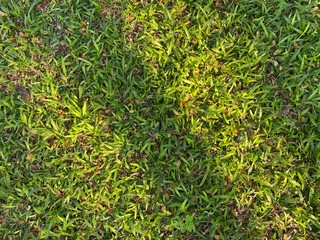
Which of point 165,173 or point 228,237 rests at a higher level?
point 165,173

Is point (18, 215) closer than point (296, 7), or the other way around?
point (18, 215)

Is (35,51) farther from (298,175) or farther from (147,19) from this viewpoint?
(298,175)

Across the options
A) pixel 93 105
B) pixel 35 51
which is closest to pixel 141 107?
pixel 93 105

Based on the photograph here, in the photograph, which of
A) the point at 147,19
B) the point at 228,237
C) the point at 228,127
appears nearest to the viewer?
the point at 228,237

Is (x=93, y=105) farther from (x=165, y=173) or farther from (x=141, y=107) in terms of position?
(x=165, y=173)

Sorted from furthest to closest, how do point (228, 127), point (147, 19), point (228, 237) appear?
point (147, 19)
point (228, 127)
point (228, 237)

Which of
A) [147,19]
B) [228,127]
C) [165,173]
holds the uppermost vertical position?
[147,19]

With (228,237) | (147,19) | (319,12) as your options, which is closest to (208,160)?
(228,237)
